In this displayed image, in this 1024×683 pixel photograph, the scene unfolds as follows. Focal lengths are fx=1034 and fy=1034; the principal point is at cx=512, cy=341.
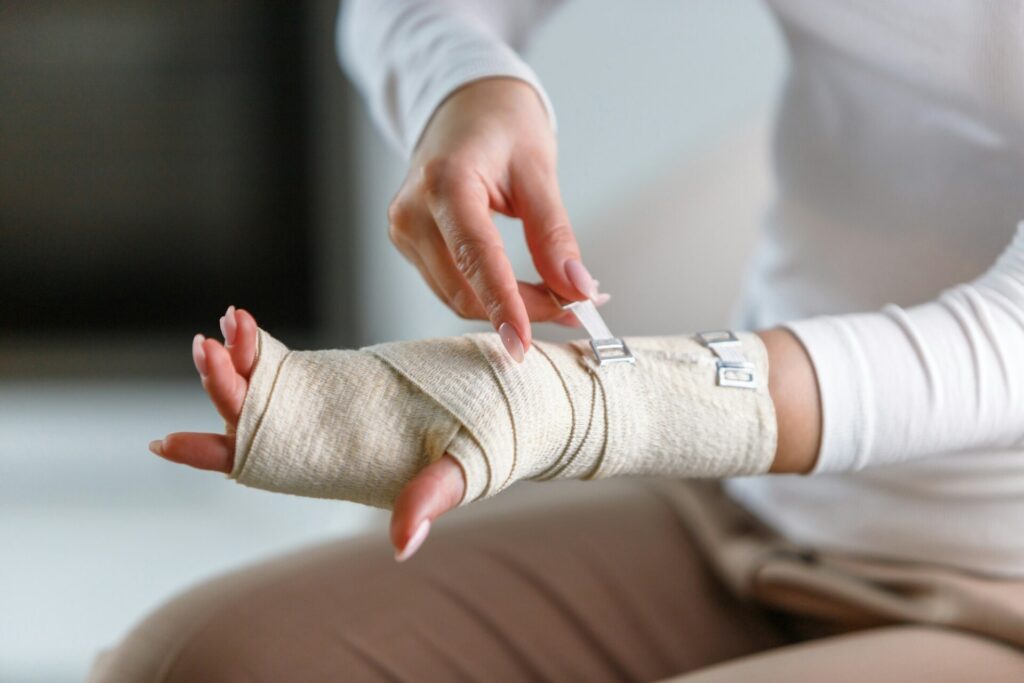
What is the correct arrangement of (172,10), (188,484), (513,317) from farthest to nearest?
(188,484), (172,10), (513,317)

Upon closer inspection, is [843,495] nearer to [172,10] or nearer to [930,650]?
[930,650]

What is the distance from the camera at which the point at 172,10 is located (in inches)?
64.2

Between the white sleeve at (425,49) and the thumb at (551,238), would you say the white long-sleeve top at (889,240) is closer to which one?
the white sleeve at (425,49)

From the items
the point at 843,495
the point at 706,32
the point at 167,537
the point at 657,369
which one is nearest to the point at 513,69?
the point at 657,369

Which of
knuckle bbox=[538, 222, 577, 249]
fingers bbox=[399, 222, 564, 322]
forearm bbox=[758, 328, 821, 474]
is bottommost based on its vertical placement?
forearm bbox=[758, 328, 821, 474]

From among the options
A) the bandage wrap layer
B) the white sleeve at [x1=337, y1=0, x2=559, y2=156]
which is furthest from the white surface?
the bandage wrap layer

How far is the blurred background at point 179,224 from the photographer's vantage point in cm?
147

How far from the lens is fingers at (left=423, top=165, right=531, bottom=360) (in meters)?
0.49

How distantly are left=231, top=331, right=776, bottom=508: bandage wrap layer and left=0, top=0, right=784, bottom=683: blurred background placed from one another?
897 millimetres

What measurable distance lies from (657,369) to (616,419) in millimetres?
44

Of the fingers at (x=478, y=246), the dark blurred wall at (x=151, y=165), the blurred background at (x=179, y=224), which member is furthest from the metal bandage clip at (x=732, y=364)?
the dark blurred wall at (x=151, y=165)

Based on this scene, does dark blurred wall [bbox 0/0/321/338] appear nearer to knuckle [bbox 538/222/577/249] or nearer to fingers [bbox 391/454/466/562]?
knuckle [bbox 538/222/577/249]

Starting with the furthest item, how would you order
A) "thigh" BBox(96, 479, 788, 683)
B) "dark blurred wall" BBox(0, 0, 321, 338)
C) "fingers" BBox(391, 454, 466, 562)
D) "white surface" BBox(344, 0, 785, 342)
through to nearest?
1. "dark blurred wall" BBox(0, 0, 321, 338)
2. "white surface" BBox(344, 0, 785, 342)
3. "thigh" BBox(96, 479, 788, 683)
4. "fingers" BBox(391, 454, 466, 562)

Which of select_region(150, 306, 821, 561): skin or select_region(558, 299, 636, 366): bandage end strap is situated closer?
select_region(150, 306, 821, 561): skin
